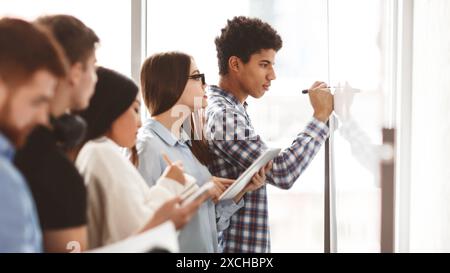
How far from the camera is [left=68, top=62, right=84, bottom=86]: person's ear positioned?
0.53 m

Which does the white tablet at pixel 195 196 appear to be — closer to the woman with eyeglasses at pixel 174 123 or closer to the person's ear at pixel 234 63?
the woman with eyeglasses at pixel 174 123

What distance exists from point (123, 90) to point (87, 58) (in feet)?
0.31

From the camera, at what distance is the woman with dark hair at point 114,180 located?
23.4 inches

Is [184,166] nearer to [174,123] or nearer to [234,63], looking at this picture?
[174,123]

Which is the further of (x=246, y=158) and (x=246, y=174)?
(x=246, y=158)

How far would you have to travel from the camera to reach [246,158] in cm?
95

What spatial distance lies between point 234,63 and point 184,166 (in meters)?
0.32

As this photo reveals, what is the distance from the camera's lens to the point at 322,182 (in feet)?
3.68

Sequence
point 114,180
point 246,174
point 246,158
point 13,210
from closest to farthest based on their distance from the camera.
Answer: point 13,210
point 114,180
point 246,174
point 246,158

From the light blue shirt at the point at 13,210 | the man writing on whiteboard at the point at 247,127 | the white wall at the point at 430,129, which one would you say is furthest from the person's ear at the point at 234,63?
the light blue shirt at the point at 13,210

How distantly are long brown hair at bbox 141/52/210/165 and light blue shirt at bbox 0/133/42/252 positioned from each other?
1.18 feet

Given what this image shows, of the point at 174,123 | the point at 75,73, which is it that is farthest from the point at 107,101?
the point at 174,123

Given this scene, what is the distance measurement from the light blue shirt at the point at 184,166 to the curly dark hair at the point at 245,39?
0.27m
